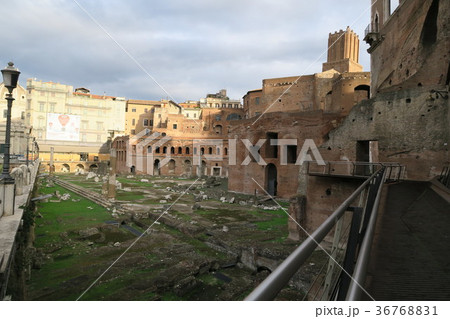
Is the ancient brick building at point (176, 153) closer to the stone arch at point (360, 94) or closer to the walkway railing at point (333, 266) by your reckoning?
the stone arch at point (360, 94)

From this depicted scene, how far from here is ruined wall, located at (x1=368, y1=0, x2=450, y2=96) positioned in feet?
38.3

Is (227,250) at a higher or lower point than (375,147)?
lower

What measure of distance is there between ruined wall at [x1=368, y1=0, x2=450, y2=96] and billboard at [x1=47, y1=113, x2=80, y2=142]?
5018cm

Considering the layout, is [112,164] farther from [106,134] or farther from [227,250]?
[106,134]

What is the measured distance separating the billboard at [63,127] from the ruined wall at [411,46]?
50179mm

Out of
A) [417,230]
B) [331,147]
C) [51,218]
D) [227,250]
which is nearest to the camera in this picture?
[417,230]

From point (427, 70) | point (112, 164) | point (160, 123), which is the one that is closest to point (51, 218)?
point (112, 164)

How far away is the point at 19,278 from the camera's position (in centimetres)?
654

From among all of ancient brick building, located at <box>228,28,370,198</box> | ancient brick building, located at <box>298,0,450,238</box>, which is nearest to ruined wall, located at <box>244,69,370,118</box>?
ancient brick building, located at <box>228,28,370,198</box>

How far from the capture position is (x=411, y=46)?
48.3 ft

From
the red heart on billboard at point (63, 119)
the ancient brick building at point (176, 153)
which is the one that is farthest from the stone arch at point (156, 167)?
the red heart on billboard at point (63, 119)
